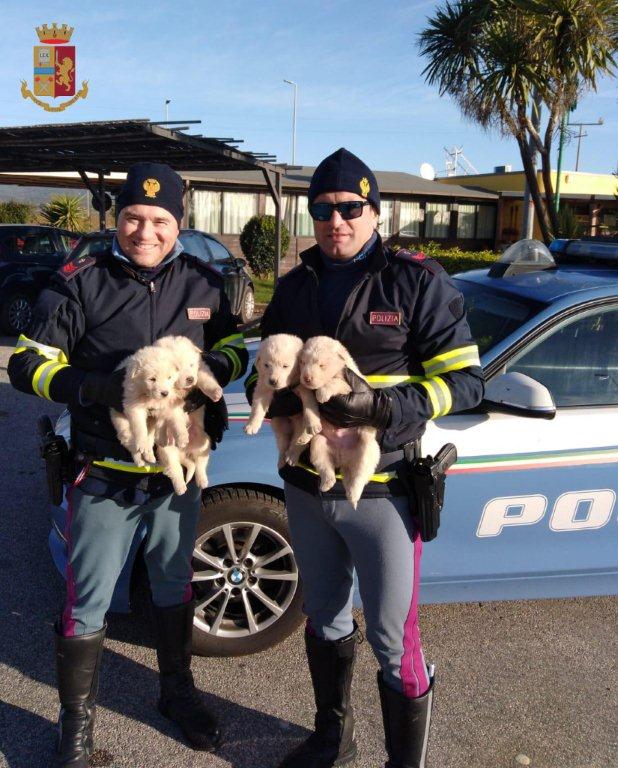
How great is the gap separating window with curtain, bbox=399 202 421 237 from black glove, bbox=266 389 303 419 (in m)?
23.7

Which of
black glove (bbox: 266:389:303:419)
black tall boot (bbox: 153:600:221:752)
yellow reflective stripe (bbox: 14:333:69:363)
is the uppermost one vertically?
yellow reflective stripe (bbox: 14:333:69:363)

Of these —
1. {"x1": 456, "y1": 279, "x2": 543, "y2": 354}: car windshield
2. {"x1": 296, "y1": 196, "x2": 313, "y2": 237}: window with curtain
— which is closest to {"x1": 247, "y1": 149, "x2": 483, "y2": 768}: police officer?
{"x1": 456, "y1": 279, "x2": 543, "y2": 354}: car windshield

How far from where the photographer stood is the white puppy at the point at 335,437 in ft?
7.00

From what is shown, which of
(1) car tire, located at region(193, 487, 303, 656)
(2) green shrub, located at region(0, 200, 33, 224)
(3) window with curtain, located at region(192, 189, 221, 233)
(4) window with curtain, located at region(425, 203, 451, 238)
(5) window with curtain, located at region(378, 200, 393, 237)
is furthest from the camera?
(2) green shrub, located at region(0, 200, 33, 224)

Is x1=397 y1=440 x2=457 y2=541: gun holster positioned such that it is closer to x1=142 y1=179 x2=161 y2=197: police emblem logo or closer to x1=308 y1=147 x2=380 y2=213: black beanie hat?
x1=308 y1=147 x2=380 y2=213: black beanie hat

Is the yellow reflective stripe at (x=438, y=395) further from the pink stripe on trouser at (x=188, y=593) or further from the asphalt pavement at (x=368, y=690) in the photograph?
the asphalt pavement at (x=368, y=690)

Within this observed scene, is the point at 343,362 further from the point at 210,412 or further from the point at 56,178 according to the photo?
the point at 56,178

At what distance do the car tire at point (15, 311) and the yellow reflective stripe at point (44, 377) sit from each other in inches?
400

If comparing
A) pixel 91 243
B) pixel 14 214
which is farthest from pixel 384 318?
pixel 14 214

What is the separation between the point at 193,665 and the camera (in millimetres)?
3316

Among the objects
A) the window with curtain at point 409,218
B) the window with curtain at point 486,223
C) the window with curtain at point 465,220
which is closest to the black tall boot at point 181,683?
the window with curtain at point 409,218

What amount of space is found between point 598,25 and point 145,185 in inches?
497

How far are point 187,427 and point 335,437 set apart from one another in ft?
1.89

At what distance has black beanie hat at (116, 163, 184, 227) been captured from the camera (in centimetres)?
241
